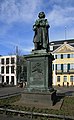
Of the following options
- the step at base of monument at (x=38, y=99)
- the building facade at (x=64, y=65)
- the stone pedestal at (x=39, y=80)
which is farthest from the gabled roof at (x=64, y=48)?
the step at base of monument at (x=38, y=99)

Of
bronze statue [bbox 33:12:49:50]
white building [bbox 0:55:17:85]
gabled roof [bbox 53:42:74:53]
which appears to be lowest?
white building [bbox 0:55:17:85]

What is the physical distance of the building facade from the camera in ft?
205

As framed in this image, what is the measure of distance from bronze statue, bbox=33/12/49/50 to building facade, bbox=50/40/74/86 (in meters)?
47.0

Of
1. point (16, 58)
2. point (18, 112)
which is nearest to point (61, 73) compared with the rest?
point (16, 58)

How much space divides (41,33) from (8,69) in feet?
204

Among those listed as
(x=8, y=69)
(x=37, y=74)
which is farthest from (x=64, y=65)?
(x=37, y=74)

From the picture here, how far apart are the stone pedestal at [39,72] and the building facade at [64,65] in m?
47.6

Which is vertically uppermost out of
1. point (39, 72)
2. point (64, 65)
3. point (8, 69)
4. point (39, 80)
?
point (39, 72)

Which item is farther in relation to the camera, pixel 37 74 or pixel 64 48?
pixel 64 48

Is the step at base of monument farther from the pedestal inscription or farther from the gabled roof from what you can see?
the gabled roof

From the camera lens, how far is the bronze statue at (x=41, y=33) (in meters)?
15.8

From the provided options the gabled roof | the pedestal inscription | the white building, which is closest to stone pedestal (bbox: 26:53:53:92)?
the pedestal inscription

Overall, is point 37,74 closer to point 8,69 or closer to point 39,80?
point 39,80

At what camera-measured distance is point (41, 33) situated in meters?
16.0
